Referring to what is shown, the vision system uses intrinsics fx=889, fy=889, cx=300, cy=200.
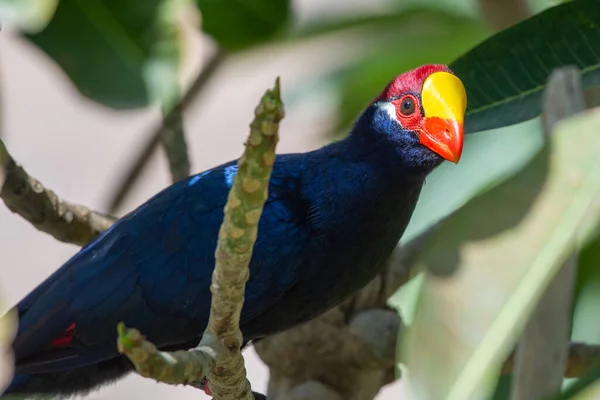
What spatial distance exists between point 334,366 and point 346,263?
35cm

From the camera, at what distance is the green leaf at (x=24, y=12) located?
166cm

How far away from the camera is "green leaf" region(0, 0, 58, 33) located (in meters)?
1.66

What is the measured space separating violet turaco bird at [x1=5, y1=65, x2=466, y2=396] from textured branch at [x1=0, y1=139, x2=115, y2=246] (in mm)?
121

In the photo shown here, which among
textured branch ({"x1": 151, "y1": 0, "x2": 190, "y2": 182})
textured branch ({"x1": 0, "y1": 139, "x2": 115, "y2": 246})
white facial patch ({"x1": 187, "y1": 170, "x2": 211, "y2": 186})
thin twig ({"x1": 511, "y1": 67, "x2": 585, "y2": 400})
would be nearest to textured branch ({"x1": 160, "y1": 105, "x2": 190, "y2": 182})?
textured branch ({"x1": 151, "y1": 0, "x2": 190, "y2": 182})

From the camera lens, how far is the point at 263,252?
1.52m

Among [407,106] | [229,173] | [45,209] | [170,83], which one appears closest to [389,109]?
[407,106]

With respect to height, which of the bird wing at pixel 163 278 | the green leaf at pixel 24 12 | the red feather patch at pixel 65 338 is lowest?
the red feather patch at pixel 65 338

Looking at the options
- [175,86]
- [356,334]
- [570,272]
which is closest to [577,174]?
[570,272]

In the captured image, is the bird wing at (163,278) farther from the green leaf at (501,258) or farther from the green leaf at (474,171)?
the green leaf at (501,258)

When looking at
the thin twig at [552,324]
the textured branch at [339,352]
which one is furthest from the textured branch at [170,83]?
the thin twig at [552,324]

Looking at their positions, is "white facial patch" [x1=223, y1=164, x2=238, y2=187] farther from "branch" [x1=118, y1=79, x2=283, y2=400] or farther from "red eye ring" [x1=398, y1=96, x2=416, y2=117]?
"branch" [x1=118, y1=79, x2=283, y2=400]

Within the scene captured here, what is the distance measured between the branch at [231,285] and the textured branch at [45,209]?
0.60 meters

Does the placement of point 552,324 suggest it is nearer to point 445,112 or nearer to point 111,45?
point 445,112

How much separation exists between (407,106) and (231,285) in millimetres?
596
